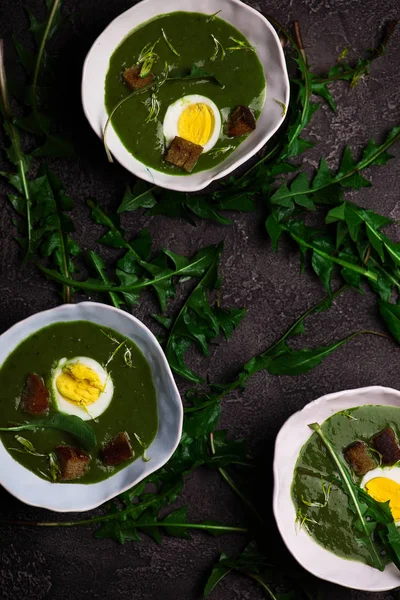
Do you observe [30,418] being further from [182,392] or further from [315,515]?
[315,515]

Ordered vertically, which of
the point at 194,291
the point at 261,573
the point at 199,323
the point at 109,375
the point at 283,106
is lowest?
the point at 261,573

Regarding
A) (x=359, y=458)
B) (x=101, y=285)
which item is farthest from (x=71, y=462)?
(x=359, y=458)

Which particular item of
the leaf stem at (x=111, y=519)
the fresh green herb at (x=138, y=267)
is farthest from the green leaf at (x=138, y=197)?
the leaf stem at (x=111, y=519)

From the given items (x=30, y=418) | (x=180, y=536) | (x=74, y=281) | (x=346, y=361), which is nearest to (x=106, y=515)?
(x=180, y=536)

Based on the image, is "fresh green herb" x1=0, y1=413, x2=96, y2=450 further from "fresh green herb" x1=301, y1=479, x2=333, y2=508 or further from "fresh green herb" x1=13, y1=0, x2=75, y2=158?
"fresh green herb" x1=13, y1=0, x2=75, y2=158

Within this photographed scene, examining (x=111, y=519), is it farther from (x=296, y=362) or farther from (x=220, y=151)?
(x=220, y=151)
